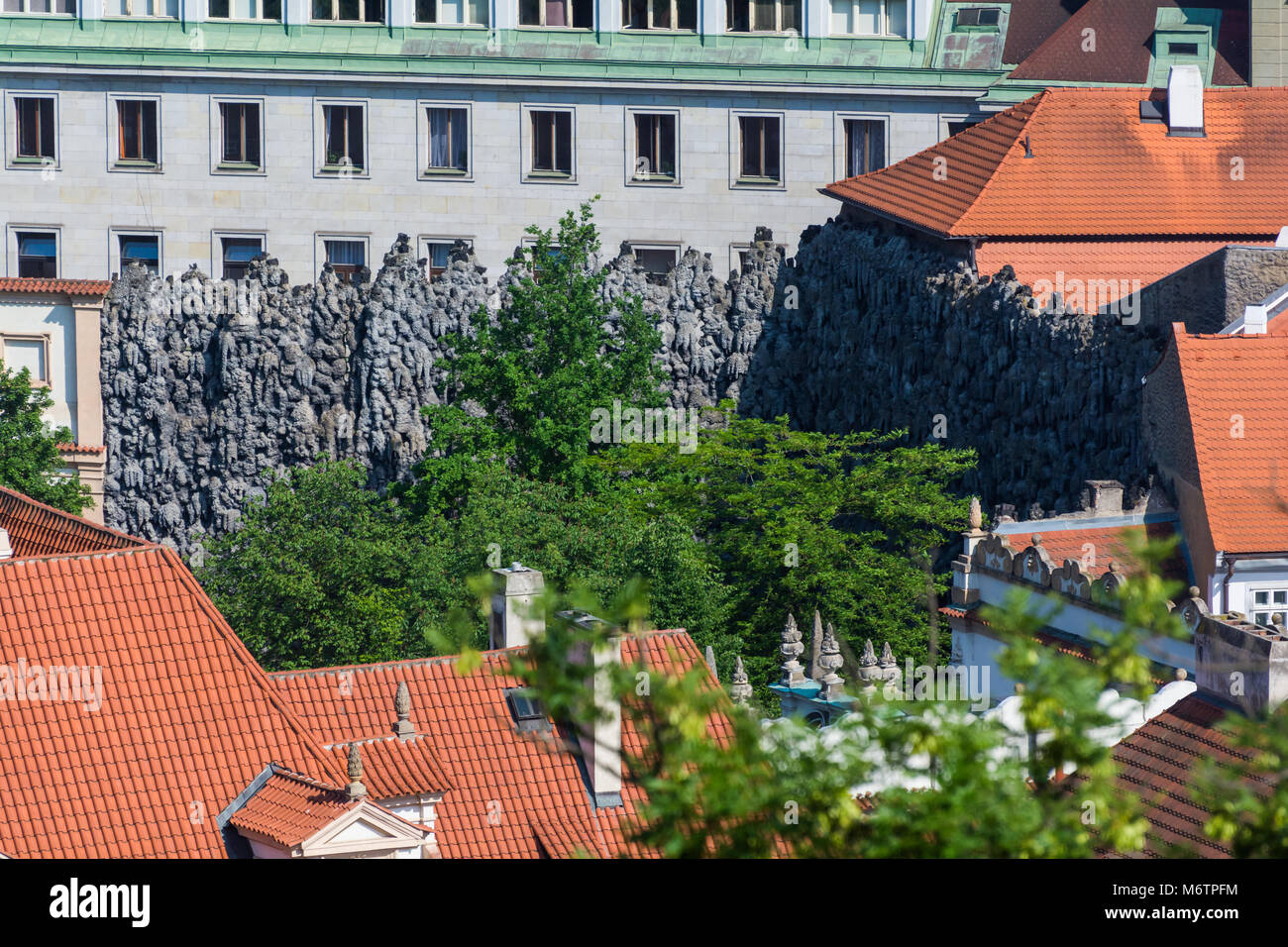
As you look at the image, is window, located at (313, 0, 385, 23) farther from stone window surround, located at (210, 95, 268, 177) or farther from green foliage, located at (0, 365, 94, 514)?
green foliage, located at (0, 365, 94, 514)

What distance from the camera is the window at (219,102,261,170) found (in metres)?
78.8

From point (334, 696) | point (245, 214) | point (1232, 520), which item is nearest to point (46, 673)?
point (334, 696)

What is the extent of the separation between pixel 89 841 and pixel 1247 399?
23302mm

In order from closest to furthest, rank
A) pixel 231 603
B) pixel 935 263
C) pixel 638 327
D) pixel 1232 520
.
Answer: pixel 1232 520, pixel 231 603, pixel 935 263, pixel 638 327

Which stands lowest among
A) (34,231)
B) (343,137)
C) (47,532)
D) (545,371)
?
(47,532)

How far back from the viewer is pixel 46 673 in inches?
1487

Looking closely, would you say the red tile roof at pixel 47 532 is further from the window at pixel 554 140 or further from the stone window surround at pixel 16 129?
the window at pixel 554 140

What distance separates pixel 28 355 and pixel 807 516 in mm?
24199

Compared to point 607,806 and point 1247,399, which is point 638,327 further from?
point 607,806

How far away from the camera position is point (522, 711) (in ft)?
131

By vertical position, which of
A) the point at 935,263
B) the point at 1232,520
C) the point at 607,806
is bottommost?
the point at 607,806

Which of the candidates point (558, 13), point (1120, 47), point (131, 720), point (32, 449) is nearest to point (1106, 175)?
point (1120, 47)

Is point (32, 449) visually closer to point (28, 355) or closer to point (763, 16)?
point (28, 355)

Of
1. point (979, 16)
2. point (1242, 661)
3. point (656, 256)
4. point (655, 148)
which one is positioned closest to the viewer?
point (1242, 661)
